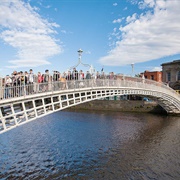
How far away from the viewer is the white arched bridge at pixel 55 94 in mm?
9766

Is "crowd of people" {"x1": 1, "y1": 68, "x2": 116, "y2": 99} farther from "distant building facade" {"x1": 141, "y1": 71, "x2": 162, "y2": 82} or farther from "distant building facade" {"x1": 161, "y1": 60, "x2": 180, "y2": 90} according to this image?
"distant building facade" {"x1": 141, "y1": 71, "x2": 162, "y2": 82}

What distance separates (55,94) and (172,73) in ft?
131

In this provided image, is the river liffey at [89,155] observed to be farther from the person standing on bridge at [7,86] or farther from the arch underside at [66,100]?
the person standing on bridge at [7,86]

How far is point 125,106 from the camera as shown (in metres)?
36.5

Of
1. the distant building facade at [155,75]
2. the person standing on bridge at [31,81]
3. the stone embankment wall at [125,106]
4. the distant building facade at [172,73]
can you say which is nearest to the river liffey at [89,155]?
the person standing on bridge at [31,81]

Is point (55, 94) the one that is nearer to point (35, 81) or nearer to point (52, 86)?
point (52, 86)

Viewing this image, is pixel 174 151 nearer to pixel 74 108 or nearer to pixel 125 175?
pixel 125 175

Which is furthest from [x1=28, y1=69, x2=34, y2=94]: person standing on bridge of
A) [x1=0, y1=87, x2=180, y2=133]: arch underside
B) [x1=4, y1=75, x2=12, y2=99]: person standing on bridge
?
[x1=4, y1=75, x2=12, y2=99]: person standing on bridge

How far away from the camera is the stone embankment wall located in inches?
1335

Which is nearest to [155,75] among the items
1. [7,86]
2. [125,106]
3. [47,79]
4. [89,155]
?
[125,106]

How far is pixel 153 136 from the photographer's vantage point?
722 inches

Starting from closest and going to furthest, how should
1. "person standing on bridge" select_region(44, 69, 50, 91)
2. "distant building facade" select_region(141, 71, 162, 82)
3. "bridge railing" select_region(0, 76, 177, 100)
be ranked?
"bridge railing" select_region(0, 76, 177, 100) → "person standing on bridge" select_region(44, 69, 50, 91) → "distant building facade" select_region(141, 71, 162, 82)

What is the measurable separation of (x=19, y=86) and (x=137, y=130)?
14.2m

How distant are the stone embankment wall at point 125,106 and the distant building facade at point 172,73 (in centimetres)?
1417
